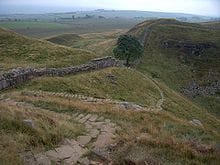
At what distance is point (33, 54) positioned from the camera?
5597 centimetres

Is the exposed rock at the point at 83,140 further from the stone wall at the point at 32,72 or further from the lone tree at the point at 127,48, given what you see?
the lone tree at the point at 127,48


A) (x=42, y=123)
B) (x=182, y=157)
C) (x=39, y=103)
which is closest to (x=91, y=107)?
(x=39, y=103)

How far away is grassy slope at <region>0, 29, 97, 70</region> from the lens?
5103 cm

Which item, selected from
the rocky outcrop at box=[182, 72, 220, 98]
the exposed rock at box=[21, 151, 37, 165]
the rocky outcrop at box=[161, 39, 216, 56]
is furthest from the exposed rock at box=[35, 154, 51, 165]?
the rocky outcrop at box=[161, 39, 216, 56]

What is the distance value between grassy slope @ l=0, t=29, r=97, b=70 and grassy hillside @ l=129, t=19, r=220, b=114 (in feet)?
96.2

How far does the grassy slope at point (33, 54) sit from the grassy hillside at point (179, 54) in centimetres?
2932

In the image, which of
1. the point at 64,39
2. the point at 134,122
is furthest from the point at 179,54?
the point at 134,122

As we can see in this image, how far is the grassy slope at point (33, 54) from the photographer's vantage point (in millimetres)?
51031

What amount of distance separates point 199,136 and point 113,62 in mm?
39688

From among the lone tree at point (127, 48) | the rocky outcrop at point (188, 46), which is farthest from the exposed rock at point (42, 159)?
the rocky outcrop at point (188, 46)

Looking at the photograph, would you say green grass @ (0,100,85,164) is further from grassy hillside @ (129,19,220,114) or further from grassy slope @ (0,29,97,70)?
grassy hillside @ (129,19,220,114)

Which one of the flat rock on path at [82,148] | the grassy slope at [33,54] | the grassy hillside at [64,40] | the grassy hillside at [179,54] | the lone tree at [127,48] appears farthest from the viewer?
the grassy hillside at [64,40]

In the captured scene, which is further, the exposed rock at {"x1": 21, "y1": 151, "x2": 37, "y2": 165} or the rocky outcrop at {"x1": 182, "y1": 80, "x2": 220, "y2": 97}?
the rocky outcrop at {"x1": 182, "y1": 80, "x2": 220, "y2": 97}

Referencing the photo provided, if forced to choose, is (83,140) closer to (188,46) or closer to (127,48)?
(127,48)
